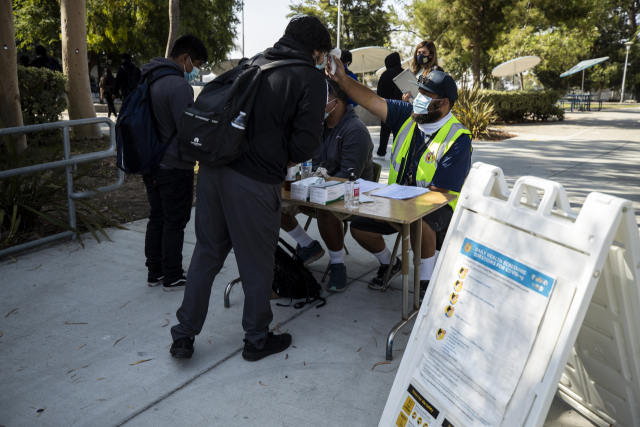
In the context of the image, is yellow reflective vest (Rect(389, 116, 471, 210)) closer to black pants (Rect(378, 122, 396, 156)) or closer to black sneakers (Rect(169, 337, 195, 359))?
black sneakers (Rect(169, 337, 195, 359))

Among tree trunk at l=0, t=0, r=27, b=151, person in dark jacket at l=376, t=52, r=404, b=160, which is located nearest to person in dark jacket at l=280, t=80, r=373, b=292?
tree trunk at l=0, t=0, r=27, b=151

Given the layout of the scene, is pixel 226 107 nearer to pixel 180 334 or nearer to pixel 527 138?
pixel 180 334

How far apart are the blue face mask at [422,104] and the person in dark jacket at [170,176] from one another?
1571mm

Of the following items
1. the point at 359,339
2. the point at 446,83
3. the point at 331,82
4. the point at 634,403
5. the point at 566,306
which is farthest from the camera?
the point at 331,82

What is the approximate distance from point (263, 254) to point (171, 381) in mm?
849

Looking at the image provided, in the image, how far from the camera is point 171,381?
2.79 metres

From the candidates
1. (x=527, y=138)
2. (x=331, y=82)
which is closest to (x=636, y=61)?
(x=527, y=138)

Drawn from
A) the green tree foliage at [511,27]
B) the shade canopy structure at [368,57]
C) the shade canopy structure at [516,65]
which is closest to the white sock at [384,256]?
the shade canopy structure at [368,57]

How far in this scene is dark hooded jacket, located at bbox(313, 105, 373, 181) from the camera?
13.6ft

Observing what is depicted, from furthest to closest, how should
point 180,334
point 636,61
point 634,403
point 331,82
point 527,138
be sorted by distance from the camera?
1. point 636,61
2. point 527,138
3. point 331,82
4. point 180,334
5. point 634,403

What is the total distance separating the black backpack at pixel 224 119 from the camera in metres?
2.55

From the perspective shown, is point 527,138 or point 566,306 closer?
point 566,306

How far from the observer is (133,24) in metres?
23.5

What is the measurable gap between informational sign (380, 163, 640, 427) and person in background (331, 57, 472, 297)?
1.44 meters
